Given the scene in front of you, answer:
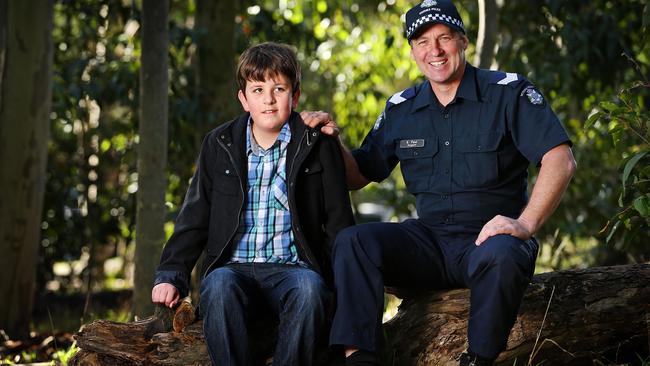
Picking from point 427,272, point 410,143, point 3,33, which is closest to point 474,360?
point 427,272

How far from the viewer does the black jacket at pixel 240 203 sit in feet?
12.6

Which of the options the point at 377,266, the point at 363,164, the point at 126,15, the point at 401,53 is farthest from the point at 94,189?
the point at 377,266

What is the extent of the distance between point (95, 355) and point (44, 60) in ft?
10.7

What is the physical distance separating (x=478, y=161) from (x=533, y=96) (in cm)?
36

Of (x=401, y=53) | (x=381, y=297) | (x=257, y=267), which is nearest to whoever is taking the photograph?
(x=381, y=297)

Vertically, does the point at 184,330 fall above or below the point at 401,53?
below

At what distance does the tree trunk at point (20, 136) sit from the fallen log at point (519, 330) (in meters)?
2.89

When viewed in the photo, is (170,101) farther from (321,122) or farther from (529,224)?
(529,224)

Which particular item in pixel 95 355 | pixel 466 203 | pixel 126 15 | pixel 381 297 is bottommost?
pixel 95 355

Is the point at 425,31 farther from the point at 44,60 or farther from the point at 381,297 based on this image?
the point at 44,60

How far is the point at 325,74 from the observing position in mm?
9648

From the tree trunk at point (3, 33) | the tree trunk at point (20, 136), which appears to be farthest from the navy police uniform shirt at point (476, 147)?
the tree trunk at point (3, 33)

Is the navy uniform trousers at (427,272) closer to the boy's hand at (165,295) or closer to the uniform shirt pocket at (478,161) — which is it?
the uniform shirt pocket at (478,161)

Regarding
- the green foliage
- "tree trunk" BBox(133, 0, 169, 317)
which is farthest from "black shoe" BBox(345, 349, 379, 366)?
"tree trunk" BBox(133, 0, 169, 317)
